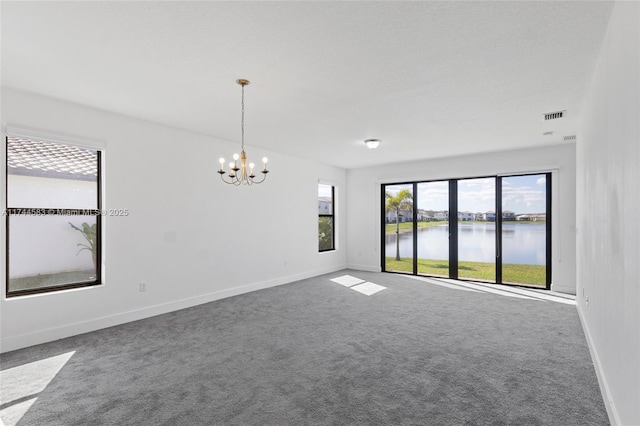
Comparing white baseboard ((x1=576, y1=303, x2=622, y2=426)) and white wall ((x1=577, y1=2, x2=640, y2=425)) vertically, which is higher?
white wall ((x1=577, y1=2, x2=640, y2=425))

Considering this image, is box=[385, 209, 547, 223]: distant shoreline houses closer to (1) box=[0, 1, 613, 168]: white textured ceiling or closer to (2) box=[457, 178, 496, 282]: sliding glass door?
(2) box=[457, 178, 496, 282]: sliding glass door

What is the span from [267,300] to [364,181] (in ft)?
13.9

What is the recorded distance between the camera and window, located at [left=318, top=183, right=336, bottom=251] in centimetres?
783

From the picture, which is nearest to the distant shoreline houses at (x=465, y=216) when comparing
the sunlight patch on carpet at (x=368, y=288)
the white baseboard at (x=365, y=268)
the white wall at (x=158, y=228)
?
the white baseboard at (x=365, y=268)

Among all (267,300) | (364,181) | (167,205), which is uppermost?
(364,181)

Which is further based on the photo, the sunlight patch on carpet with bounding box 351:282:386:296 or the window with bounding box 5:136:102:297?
the sunlight patch on carpet with bounding box 351:282:386:296

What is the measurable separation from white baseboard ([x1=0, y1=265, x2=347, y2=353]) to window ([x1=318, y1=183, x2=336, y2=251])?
2049mm

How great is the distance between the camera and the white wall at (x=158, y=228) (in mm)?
3545

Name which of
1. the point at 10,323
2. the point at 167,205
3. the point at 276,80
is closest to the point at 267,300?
the point at 167,205

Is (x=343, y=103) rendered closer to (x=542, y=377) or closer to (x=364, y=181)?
(x=542, y=377)

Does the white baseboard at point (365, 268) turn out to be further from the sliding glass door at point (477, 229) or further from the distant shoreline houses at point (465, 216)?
the sliding glass door at point (477, 229)

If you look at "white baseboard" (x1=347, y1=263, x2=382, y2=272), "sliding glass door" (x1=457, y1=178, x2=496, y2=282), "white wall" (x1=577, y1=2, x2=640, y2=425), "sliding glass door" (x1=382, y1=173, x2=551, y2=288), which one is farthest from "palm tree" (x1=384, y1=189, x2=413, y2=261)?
"white wall" (x1=577, y1=2, x2=640, y2=425)

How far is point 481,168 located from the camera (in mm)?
6582

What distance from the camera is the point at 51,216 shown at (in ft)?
12.2
